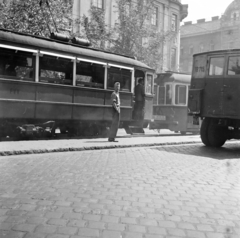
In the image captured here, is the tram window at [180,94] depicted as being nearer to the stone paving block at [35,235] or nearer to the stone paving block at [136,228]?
the stone paving block at [136,228]

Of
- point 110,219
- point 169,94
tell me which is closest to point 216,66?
point 169,94

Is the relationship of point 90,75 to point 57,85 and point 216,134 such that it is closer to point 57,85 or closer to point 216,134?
point 57,85

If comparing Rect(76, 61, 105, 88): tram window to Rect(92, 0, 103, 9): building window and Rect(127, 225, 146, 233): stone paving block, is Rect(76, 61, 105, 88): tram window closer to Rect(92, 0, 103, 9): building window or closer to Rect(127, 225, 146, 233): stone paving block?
Rect(127, 225, 146, 233): stone paving block

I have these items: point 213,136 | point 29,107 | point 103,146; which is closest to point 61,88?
point 29,107

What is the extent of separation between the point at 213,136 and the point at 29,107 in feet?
19.3

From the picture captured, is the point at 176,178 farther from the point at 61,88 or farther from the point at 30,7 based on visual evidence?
the point at 30,7

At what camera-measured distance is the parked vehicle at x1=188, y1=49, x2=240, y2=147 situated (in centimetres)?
979

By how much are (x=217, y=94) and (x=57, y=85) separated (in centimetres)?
525

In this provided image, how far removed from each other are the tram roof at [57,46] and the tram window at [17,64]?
0.99ft

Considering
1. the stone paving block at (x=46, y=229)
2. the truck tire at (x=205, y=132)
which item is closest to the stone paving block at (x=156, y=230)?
the stone paving block at (x=46, y=229)

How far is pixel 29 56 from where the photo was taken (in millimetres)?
11125

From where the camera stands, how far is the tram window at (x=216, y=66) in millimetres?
10211

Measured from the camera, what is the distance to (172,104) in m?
17.5

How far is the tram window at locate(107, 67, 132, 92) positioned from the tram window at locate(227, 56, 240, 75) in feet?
16.6
